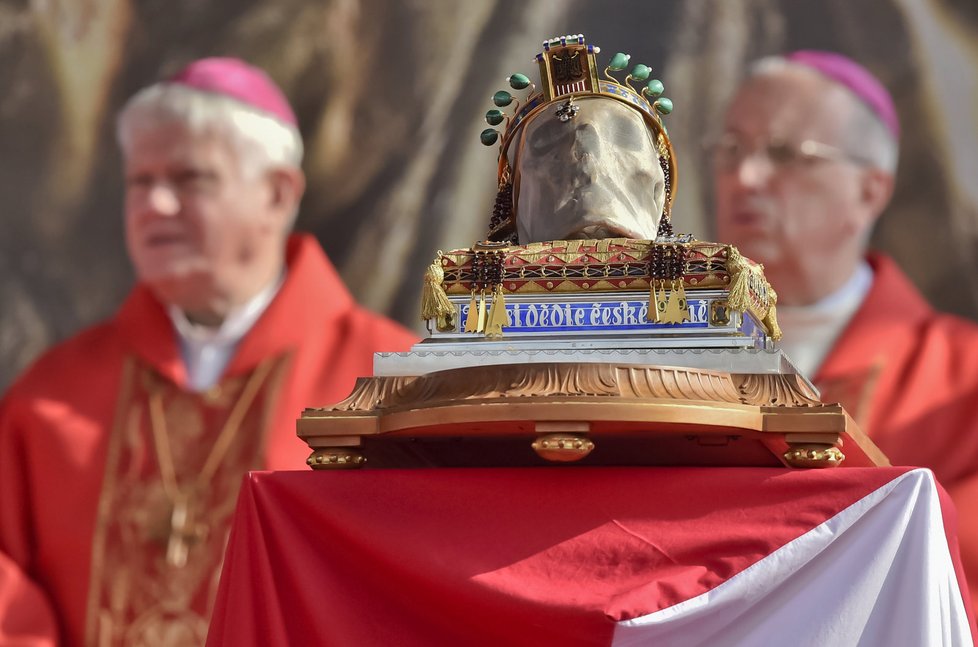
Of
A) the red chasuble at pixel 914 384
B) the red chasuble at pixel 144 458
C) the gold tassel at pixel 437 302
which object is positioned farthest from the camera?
the red chasuble at pixel 144 458

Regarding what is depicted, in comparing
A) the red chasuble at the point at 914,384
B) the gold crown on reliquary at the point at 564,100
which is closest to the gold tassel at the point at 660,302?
the gold crown on reliquary at the point at 564,100

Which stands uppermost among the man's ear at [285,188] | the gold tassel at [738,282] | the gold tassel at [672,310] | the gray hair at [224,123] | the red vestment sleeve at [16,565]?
the gray hair at [224,123]

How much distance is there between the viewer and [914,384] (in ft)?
15.2

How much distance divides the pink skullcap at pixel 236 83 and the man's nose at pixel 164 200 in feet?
1.32

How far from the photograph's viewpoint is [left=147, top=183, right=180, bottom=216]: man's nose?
17.2ft

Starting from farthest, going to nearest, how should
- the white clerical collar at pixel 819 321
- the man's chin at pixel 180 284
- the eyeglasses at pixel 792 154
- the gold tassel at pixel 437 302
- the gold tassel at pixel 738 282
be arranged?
the man's chin at pixel 180 284, the eyeglasses at pixel 792 154, the white clerical collar at pixel 819 321, the gold tassel at pixel 437 302, the gold tassel at pixel 738 282

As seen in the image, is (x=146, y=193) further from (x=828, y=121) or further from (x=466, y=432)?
(x=466, y=432)

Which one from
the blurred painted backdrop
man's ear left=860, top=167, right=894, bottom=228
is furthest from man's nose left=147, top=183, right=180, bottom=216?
man's ear left=860, top=167, right=894, bottom=228

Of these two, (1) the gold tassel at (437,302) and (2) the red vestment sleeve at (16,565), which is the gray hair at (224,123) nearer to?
(2) the red vestment sleeve at (16,565)

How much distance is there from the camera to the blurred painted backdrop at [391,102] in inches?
209

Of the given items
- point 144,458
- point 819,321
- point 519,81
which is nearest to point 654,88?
point 519,81

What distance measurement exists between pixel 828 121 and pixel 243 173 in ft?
6.59

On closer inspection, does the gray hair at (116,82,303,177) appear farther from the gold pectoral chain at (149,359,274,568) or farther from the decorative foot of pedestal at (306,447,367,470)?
the decorative foot of pedestal at (306,447,367,470)

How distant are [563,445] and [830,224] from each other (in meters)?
3.40
